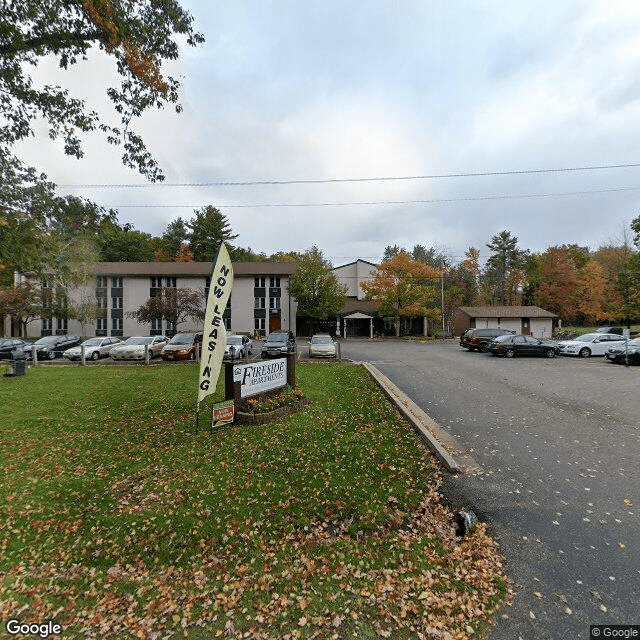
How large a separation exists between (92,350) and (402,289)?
87.4 ft

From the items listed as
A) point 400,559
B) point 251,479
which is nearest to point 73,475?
point 251,479

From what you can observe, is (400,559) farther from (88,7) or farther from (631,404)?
(88,7)

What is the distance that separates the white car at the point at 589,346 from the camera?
2042 centimetres

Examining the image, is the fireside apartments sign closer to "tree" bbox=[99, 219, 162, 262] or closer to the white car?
the white car

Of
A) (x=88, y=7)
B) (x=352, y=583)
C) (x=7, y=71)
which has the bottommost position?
(x=352, y=583)

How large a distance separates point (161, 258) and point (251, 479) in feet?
189

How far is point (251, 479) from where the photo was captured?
15.8 feet

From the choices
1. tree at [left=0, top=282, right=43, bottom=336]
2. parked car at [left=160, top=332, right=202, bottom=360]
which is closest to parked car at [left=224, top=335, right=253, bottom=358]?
parked car at [left=160, top=332, right=202, bottom=360]

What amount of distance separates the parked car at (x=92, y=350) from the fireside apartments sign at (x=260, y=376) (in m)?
14.9

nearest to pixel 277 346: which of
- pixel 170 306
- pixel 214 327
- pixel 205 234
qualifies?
pixel 214 327

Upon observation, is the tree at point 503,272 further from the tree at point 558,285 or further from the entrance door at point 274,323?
the entrance door at point 274,323

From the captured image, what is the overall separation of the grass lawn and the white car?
19524mm

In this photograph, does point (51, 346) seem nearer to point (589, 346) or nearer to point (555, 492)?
point (555, 492)

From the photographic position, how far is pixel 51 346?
2030 cm
